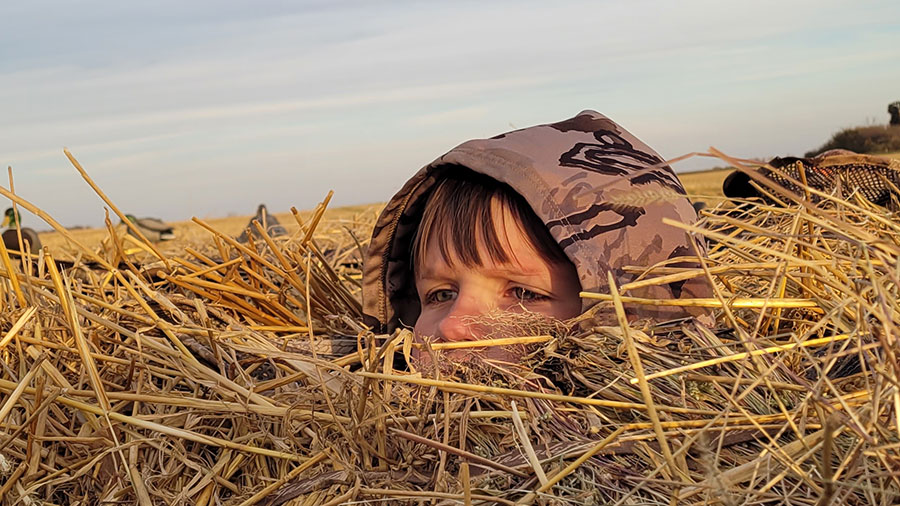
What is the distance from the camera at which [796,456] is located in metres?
1.33

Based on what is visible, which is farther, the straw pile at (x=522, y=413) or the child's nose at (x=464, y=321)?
the child's nose at (x=464, y=321)

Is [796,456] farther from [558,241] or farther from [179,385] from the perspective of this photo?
[179,385]

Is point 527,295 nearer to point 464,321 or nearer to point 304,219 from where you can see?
point 464,321

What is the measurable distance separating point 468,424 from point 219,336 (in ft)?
2.84

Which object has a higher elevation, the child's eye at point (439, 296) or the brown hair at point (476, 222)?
the brown hair at point (476, 222)

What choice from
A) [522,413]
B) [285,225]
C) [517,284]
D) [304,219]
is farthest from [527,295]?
[285,225]

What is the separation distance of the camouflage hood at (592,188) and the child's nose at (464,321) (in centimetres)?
27

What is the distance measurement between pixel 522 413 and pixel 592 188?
911 millimetres

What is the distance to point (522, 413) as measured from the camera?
1538 millimetres

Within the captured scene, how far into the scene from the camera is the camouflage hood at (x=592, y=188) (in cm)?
217

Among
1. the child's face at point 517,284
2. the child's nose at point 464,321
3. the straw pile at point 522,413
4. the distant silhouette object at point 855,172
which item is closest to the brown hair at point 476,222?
the child's face at point 517,284

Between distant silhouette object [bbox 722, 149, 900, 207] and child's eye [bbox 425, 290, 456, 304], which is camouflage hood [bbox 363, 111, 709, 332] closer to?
child's eye [bbox 425, 290, 456, 304]

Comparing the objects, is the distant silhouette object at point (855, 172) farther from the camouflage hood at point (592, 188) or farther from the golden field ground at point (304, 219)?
the camouflage hood at point (592, 188)

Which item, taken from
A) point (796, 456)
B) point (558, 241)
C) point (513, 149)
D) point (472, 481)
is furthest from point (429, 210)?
point (796, 456)
